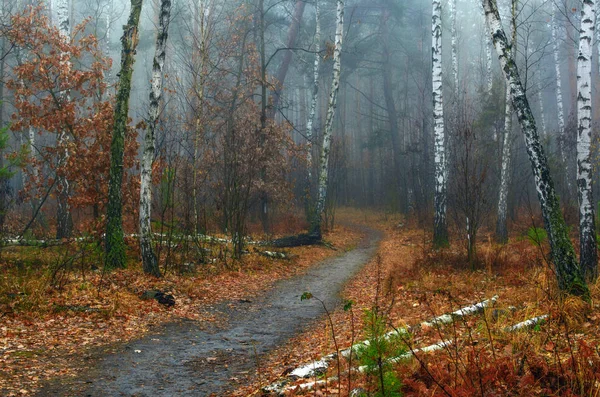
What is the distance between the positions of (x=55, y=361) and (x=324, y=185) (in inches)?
553

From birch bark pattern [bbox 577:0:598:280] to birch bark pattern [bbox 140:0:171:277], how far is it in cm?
850

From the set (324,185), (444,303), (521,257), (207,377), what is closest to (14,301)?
(207,377)

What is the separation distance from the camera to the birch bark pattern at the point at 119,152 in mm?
11203

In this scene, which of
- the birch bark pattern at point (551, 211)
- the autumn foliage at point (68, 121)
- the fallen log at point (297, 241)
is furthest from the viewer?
the fallen log at point (297, 241)

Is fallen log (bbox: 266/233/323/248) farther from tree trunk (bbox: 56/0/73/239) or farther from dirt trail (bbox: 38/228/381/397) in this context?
tree trunk (bbox: 56/0/73/239)

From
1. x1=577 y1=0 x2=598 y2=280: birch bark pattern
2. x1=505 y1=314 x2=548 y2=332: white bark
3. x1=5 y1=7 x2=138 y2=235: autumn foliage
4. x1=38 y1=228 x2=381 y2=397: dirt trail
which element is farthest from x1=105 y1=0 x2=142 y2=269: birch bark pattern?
x1=577 y1=0 x2=598 y2=280: birch bark pattern

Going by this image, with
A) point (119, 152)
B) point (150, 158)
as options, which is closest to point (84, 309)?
point (150, 158)

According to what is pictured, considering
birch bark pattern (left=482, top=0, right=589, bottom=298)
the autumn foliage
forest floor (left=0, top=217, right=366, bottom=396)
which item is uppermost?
the autumn foliage

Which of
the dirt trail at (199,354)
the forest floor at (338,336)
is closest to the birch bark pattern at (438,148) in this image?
the forest floor at (338,336)

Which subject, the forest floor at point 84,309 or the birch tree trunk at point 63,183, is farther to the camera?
the birch tree trunk at point 63,183

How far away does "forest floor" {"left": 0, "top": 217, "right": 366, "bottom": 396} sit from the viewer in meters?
6.24

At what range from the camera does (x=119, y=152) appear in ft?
37.3

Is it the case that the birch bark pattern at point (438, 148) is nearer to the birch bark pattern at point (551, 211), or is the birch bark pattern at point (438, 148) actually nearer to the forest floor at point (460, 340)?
the forest floor at point (460, 340)

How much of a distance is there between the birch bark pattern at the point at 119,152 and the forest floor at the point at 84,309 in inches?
25.7
